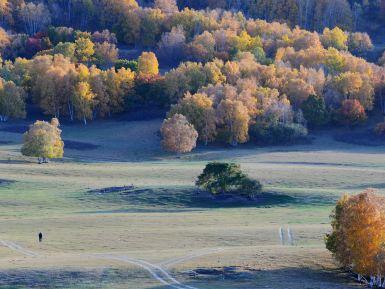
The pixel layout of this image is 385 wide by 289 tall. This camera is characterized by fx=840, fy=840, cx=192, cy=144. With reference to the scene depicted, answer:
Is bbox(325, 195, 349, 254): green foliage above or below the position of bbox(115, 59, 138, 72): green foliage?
below

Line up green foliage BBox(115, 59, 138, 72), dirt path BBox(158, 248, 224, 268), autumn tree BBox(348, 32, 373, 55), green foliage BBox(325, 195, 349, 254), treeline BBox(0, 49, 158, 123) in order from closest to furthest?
dirt path BBox(158, 248, 224, 268), green foliage BBox(325, 195, 349, 254), treeline BBox(0, 49, 158, 123), green foliage BBox(115, 59, 138, 72), autumn tree BBox(348, 32, 373, 55)

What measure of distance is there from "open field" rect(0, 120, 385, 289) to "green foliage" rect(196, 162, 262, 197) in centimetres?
171

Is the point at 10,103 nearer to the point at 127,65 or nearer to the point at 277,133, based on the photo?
the point at 127,65

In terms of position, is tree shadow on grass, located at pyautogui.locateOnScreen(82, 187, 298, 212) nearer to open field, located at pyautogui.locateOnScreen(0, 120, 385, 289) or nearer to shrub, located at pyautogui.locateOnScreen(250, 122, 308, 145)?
open field, located at pyautogui.locateOnScreen(0, 120, 385, 289)

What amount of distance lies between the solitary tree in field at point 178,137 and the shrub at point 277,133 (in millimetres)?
13455

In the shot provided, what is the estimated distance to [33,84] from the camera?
510 feet

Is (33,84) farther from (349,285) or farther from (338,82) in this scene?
(349,285)

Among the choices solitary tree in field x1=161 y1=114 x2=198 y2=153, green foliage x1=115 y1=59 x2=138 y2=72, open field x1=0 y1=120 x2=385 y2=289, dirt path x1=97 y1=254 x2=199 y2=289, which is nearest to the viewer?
dirt path x1=97 y1=254 x2=199 y2=289

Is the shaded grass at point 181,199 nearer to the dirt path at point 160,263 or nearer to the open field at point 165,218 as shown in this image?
the open field at point 165,218

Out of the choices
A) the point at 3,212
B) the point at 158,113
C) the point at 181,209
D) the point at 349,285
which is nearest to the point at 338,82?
the point at 158,113

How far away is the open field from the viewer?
178 ft

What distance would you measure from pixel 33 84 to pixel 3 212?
260 feet

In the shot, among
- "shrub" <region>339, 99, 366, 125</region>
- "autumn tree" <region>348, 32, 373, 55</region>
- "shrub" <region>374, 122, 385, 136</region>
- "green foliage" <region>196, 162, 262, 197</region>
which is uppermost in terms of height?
"autumn tree" <region>348, 32, 373, 55</region>

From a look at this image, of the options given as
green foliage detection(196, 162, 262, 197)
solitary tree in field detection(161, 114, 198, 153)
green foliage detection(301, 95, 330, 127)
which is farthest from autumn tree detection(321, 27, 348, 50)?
green foliage detection(196, 162, 262, 197)
